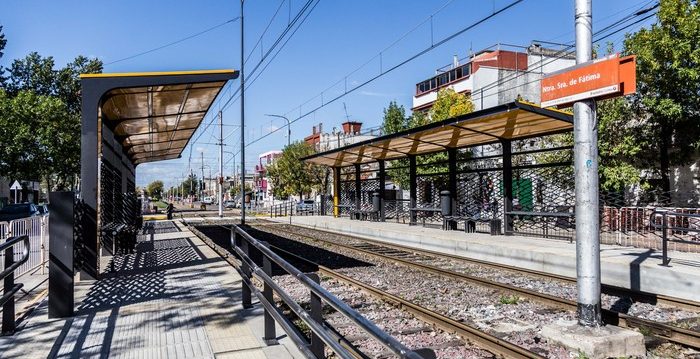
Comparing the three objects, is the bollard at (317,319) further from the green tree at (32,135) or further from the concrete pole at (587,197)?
the green tree at (32,135)

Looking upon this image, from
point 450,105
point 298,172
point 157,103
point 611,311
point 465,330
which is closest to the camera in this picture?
point 465,330

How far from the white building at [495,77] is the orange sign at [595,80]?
35177 mm

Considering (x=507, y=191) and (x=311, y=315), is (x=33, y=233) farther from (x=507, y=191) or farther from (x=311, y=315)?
(x=507, y=191)

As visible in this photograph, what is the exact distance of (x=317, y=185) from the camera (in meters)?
57.7

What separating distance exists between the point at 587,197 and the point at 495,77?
41148 millimetres

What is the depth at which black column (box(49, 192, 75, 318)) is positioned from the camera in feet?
19.6

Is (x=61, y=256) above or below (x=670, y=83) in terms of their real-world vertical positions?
below

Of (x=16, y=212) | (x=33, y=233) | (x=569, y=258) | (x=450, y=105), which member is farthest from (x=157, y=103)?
(x=16, y=212)

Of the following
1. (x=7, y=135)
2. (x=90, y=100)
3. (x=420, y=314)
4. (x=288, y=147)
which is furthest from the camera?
(x=288, y=147)

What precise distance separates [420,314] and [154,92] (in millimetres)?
6558

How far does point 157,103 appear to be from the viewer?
10.9m

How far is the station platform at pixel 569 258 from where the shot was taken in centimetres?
835

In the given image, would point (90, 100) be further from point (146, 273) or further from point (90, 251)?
point (146, 273)

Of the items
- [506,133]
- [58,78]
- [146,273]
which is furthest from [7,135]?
[506,133]
